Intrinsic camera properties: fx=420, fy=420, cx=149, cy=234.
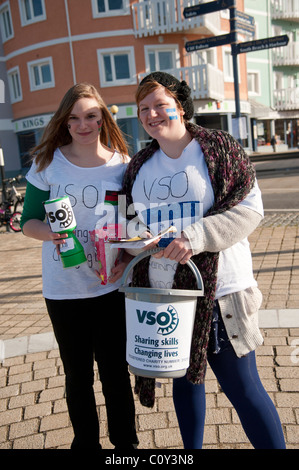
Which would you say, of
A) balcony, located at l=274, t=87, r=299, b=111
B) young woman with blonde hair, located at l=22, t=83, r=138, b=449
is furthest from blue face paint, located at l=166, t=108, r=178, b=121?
balcony, located at l=274, t=87, r=299, b=111

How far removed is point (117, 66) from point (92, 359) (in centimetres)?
2035

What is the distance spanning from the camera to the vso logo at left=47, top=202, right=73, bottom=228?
1.83 meters

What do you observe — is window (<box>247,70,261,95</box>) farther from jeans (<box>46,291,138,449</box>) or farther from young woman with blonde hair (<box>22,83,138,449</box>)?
jeans (<box>46,291,138,449</box>)

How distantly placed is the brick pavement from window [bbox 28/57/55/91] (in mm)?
18399

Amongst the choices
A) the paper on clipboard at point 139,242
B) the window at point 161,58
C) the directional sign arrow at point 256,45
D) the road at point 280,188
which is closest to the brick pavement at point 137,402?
the paper on clipboard at point 139,242

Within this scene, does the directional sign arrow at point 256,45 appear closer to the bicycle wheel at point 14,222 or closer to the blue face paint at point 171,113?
the bicycle wheel at point 14,222

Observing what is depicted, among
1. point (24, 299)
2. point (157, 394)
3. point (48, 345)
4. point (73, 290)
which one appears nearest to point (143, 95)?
point (73, 290)

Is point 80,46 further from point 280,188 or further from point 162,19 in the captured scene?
point 280,188

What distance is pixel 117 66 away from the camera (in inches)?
805

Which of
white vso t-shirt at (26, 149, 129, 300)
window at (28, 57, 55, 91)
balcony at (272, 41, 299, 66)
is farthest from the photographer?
balcony at (272, 41, 299, 66)

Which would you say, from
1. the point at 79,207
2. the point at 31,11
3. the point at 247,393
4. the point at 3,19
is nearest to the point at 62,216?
the point at 79,207

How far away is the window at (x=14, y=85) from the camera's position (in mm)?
22391

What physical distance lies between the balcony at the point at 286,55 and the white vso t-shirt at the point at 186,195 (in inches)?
1331

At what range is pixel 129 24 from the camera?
2012 centimetres
